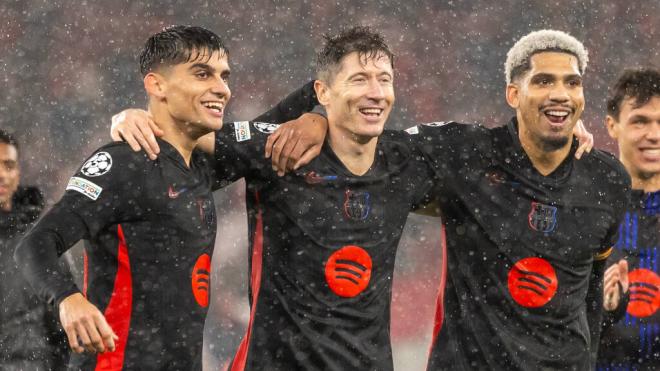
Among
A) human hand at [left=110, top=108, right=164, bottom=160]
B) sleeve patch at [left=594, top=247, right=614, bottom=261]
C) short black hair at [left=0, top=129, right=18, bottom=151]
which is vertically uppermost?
short black hair at [left=0, top=129, right=18, bottom=151]

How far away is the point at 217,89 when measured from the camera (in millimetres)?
3596

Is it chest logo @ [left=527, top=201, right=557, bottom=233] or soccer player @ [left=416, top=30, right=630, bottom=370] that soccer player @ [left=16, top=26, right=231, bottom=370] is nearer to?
soccer player @ [left=416, top=30, right=630, bottom=370]

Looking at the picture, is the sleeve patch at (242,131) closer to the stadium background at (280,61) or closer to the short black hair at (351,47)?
the short black hair at (351,47)

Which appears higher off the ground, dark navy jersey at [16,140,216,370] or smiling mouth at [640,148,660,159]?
smiling mouth at [640,148,660,159]

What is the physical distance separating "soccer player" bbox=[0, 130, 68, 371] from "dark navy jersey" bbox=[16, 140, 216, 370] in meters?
1.70

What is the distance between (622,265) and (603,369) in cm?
56

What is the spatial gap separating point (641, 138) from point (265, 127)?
1840mm

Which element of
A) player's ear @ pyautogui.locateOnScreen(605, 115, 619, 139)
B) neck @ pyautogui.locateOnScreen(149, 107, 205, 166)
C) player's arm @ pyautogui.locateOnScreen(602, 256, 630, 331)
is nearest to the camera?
neck @ pyautogui.locateOnScreen(149, 107, 205, 166)

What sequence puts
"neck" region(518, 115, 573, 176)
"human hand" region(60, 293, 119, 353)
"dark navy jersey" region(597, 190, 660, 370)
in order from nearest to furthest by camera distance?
"human hand" region(60, 293, 119, 353) < "neck" region(518, 115, 573, 176) < "dark navy jersey" region(597, 190, 660, 370)

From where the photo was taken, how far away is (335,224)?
3.66 metres

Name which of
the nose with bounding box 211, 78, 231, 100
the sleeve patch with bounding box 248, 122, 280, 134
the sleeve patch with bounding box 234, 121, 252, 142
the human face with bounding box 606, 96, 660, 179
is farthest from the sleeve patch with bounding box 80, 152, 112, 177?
the human face with bounding box 606, 96, 660, 179

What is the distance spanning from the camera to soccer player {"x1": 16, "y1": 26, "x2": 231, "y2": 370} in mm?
3189

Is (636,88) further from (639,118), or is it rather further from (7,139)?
(7,139)

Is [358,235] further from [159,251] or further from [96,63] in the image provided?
[96,63]
